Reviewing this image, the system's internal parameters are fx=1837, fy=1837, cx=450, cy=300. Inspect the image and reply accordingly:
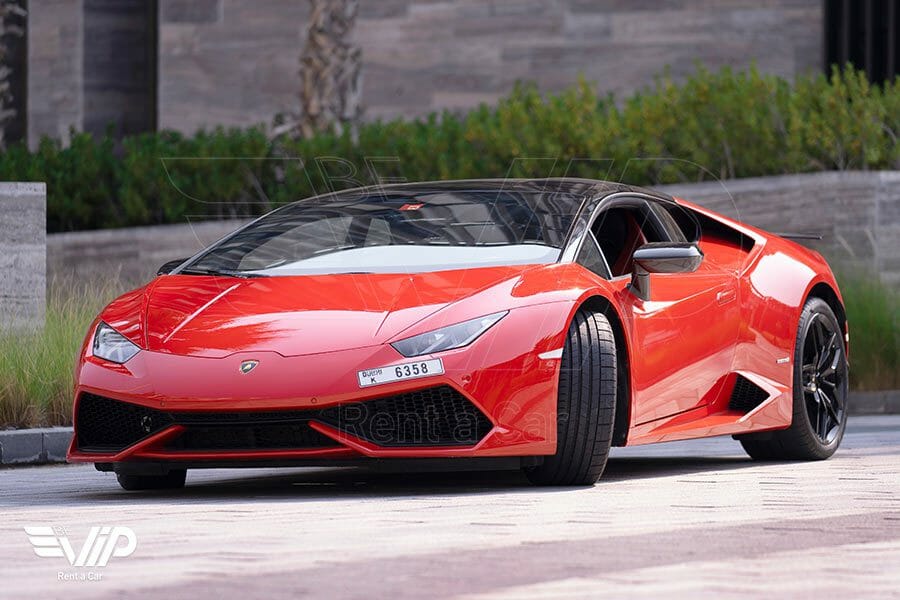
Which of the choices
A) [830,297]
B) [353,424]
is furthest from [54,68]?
[353,424]

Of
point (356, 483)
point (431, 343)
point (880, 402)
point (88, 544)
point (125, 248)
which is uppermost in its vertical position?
point (431, 343)

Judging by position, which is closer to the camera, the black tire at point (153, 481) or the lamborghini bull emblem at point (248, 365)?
the lamborghini bull emblem at point (248, 365)

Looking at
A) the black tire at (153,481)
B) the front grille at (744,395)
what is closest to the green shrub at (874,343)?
the front grille at (744,395)

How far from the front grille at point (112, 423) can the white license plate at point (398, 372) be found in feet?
2.69

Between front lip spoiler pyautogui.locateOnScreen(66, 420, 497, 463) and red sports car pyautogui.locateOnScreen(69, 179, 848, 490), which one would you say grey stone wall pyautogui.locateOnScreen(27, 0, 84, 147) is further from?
front lip spoiler pyautogui.locateOnScreen(66, 420, 497, 463)

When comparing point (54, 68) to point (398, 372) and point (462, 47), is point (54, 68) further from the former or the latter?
point (398, 372)

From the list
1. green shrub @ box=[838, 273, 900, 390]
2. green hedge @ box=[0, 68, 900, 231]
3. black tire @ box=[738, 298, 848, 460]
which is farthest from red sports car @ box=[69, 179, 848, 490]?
green hedge @ box=[0, 68, 900, 231]

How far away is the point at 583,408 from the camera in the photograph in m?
7.16

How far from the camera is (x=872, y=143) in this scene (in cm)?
1622

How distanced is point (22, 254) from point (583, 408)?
6.18 meters

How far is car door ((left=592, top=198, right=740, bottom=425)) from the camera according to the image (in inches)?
305

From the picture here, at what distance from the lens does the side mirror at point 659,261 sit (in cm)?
773

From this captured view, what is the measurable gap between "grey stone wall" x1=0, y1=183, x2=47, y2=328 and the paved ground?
3.69 meters

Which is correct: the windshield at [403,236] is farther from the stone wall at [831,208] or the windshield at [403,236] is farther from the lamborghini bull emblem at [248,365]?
the stone wall at [831,208]
